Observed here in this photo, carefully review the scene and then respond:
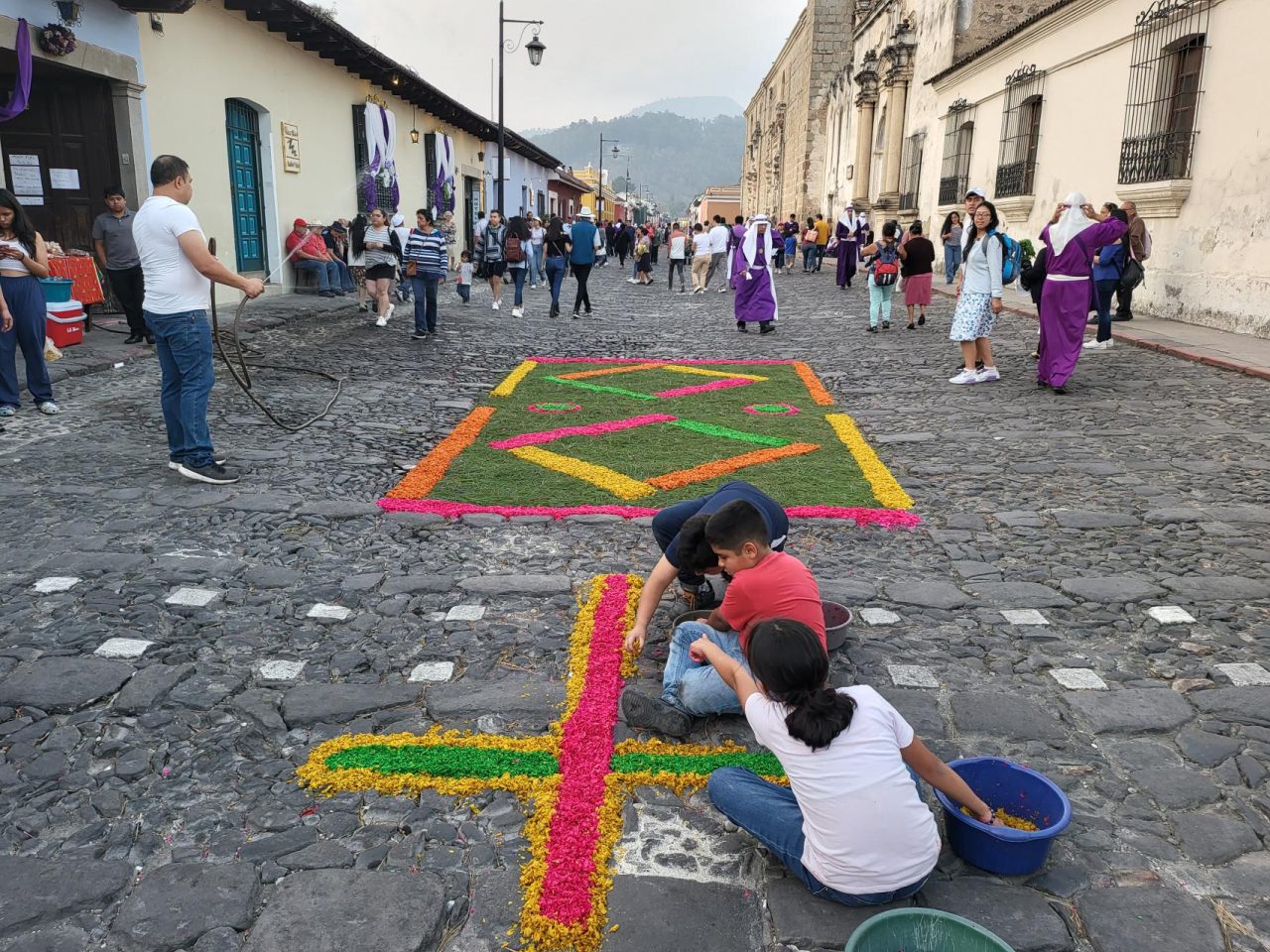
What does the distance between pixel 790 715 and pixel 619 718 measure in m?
0.95

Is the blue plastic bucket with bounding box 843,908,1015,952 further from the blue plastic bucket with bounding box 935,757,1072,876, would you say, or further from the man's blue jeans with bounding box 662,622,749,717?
the man's blue jeans with bounding box 662,622,749,717

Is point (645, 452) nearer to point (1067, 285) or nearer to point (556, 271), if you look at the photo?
point (1067, 285)

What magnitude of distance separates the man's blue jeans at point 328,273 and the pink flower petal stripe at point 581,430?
10430mm

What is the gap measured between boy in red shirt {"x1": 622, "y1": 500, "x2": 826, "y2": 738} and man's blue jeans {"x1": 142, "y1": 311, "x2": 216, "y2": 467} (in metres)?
3.61

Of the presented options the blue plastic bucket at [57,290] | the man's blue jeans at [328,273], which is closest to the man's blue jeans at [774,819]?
the blue plastic bucket at [57,290]

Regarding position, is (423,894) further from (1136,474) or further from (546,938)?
(1136,474)

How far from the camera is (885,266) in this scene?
12789 millimetres

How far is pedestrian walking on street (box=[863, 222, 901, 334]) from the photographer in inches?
504

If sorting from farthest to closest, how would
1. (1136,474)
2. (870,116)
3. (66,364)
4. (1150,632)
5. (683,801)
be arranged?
(870,116)
(66,364)
(1136,474)
(1150,632)
(683,801)

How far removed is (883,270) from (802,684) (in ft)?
37.2

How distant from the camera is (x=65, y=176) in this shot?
11211mm

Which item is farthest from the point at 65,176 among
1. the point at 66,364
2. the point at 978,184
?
the point at 978,184

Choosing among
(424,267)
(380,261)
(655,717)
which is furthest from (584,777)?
(380,261)

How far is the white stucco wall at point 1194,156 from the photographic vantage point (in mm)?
11242
